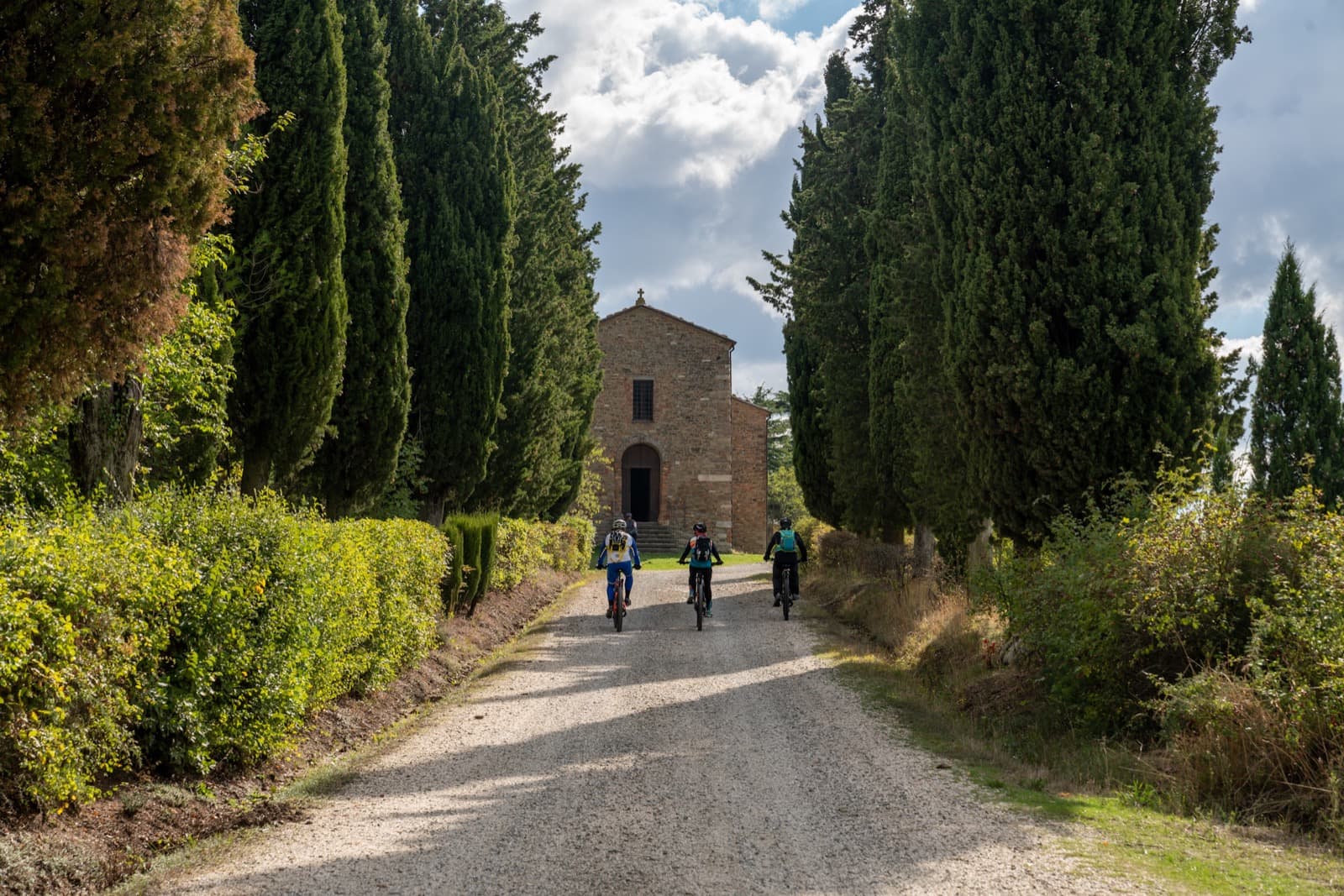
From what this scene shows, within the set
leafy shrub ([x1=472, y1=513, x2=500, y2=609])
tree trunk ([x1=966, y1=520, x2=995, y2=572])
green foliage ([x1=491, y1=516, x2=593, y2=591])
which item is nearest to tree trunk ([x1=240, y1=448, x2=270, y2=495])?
leafy shrub ([x1=472, y1=513, x2=500, y2=609])

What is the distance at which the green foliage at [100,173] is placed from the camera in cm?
544

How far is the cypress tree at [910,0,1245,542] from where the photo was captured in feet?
35.0

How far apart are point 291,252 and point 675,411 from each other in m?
32.5

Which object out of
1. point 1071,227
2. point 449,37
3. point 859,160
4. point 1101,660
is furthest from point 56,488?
point 859,160

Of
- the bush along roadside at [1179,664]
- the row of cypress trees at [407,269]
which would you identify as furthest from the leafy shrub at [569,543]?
the bush along roadside at [1179,664]

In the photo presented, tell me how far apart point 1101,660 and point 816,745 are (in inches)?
87.1

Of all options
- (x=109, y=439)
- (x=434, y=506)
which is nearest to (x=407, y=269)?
(x=434, y=506)

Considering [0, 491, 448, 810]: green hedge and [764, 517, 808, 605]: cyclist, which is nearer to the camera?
[0, 491, 448, 810]: green hedge

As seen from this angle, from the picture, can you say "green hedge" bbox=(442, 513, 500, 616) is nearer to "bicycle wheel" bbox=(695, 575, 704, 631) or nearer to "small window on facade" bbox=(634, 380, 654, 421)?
"bicycle wheel" bbox=(695, 575, 704, 631)

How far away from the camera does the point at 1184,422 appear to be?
10.7 m

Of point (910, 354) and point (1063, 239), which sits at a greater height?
point (1063, 239)

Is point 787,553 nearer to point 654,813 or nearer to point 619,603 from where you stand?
point 619,603

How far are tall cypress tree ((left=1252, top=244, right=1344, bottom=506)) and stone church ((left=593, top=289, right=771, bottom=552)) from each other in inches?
877

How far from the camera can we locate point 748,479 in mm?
45094
